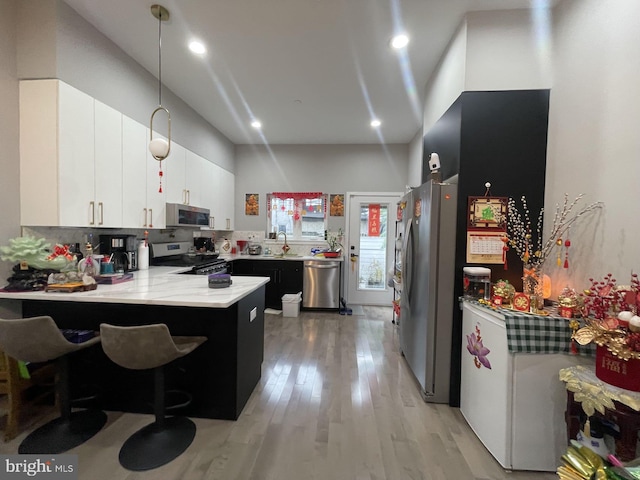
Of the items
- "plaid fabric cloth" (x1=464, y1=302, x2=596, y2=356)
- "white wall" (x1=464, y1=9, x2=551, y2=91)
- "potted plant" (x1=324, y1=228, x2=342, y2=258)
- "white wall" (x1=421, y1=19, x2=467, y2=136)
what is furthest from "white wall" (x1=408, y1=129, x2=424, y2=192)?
"plaid fabric cloth" (x1=464, y1=302, x2=596, y2=356)

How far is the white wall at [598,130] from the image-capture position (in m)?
1.45

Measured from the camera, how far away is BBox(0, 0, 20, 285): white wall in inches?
78.2

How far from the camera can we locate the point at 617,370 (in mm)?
1234

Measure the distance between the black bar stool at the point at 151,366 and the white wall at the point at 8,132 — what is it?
1257 millimetres

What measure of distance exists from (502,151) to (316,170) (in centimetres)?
356

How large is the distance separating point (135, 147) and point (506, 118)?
3268 millimetres

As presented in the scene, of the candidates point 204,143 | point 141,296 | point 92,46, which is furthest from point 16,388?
point 204,143

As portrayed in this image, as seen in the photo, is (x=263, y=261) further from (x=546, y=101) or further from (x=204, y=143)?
(x=546, y=101)

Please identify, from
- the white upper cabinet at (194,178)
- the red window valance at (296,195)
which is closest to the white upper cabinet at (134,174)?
the white upper cabinet at (194,178)

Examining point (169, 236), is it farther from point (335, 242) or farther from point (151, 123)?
point (335, 242)

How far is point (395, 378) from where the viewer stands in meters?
2.61

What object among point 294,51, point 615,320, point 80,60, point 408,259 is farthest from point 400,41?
point 80,60

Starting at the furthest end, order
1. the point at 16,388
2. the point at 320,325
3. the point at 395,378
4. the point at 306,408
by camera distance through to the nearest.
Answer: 1. the point at 320,325
2. the point at 395,378
3. the point at 306,408
4. the point at 16,388

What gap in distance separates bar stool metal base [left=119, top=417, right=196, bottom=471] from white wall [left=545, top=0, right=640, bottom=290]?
267 cm
